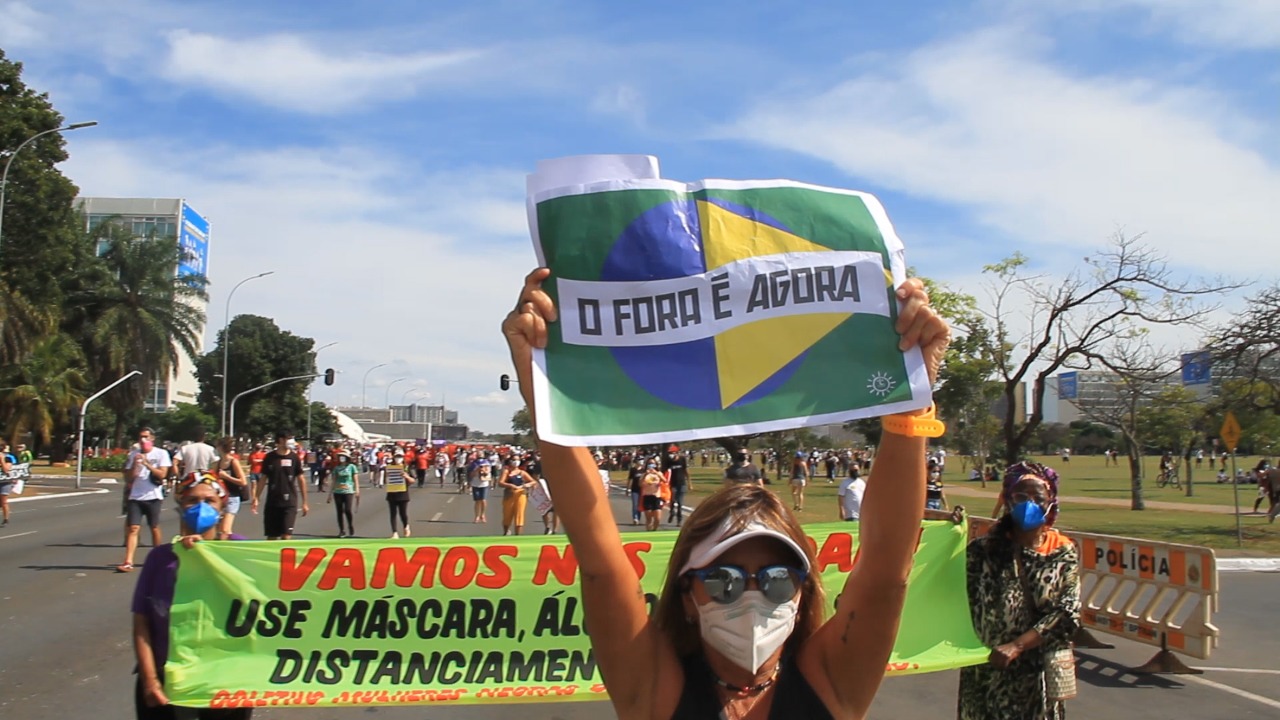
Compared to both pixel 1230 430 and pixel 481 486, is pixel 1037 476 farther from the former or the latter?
pixel 481 486

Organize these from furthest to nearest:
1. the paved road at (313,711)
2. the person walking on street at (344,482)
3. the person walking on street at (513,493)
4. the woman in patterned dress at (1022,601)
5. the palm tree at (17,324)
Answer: the palm tree at (17,324) < the person walking on street at (513,493) < the person walking on street at (344,482) < the paved road at (313,711) < the woman in patterned dress at (1022,601)

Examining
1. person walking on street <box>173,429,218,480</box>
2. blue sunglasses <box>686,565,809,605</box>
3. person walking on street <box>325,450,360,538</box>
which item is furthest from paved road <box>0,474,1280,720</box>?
blue sunglasses <box>686,565,809,605</box>

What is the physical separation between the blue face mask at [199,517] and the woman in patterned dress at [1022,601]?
3951mm

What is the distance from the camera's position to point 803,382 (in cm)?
238

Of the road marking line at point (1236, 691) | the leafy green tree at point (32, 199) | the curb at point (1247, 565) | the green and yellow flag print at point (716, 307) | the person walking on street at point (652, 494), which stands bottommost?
the curb at point (1247, 565)

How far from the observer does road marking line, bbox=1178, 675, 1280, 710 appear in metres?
7.93

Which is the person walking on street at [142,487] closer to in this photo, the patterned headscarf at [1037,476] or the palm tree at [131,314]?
the patterned headscarf at [1037,476]

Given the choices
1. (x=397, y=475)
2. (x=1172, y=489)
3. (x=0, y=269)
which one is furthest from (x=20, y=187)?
(x=1172, y=489)

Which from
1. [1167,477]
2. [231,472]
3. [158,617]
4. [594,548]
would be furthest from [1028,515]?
[1167,477]

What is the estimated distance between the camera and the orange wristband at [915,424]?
88.6 inches

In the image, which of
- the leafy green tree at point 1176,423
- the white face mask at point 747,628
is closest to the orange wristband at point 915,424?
the white face mask at point 747,628

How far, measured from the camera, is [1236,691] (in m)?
8.34

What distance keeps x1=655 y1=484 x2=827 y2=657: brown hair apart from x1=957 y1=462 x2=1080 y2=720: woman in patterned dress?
2.26 meters

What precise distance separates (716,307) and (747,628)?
2.41 feet
